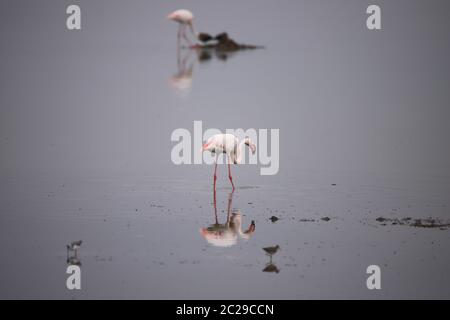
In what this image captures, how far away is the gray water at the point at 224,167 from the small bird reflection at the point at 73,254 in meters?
0.09

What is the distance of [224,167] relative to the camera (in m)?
15.9

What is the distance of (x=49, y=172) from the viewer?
49.2 ft

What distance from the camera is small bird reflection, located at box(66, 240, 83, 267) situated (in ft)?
31.9

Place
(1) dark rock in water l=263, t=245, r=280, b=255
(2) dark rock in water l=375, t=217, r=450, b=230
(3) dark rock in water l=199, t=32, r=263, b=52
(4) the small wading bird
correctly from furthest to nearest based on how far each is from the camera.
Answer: (3) dark rock in water l=199, t=32, r=263, b=52
(2) dark rock in water l=375, t=217, r=450, b=230
(1) dark rock in water l=263, t=245, r=280, b=255
(4) the small wading bird

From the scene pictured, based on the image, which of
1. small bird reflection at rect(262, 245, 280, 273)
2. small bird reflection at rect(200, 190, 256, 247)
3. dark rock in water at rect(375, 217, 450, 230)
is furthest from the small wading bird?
dark rock in water at rect(375, 217, 450, 230)

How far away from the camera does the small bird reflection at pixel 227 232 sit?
425 inches

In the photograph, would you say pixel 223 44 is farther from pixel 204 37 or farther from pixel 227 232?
pixel 227 232

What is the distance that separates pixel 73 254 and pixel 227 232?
2280mm

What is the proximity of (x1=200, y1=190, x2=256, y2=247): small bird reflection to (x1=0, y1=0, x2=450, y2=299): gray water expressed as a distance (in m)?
0.06

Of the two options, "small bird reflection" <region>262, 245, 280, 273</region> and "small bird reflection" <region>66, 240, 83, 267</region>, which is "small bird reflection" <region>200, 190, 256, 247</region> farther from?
"small bird reflection" <region>66, 240, 83, 267</region>

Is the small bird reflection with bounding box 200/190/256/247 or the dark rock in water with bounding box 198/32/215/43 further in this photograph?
the dark rock in water with bounding box 198/32/215/43

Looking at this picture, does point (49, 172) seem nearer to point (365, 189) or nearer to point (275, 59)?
point (365, 189)

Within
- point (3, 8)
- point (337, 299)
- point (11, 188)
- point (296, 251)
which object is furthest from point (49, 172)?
point (3, 8)

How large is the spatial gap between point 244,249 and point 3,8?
34329 mm
